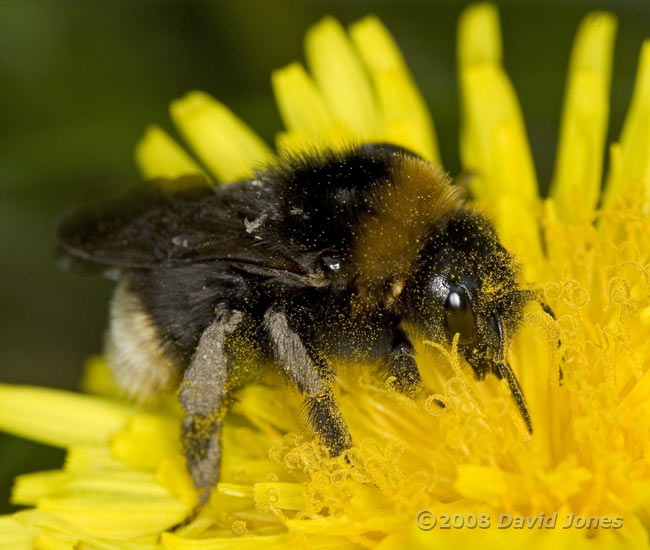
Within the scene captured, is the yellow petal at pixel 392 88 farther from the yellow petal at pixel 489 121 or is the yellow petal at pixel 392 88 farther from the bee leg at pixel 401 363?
the bee leg at pixel 401 363

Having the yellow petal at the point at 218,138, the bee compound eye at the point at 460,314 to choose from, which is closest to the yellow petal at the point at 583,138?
the yellow petal at the point at 218,138

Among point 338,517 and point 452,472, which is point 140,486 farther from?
point 452,472

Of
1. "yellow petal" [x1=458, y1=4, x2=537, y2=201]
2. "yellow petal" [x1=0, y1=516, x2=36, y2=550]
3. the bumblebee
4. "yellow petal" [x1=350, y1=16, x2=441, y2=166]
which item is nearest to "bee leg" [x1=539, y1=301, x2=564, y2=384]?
the bumblebee

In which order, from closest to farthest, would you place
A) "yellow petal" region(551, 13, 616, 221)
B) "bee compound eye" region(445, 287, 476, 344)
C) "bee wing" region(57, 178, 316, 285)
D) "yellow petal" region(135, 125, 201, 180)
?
"bee compound eye" region(445, 287, 476, 344)
"bee wing" region(57, 178, 316, 285)
"yellow petal" region(551, 13, 616, 221)
"yellow petal" region(135, 125, 201, 180)

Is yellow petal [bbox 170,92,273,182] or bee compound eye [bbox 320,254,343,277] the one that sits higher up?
bee compound eye [bbox 320,254,343,277]

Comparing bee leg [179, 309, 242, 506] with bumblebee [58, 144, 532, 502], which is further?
bee leg [179, 309, 242, 506]

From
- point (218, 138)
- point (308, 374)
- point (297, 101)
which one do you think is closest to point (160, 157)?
point (218, 138)

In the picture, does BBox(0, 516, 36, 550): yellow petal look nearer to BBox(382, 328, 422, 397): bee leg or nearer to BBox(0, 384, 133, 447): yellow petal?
BBox(0, 384, 133, 447): yellow petal

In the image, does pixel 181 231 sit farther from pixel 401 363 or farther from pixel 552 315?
pixel 552 315
